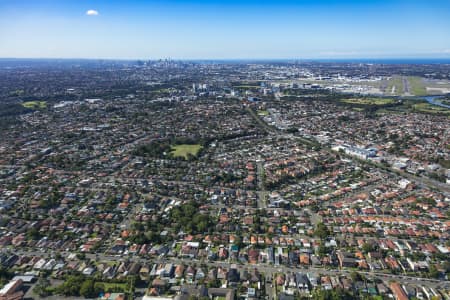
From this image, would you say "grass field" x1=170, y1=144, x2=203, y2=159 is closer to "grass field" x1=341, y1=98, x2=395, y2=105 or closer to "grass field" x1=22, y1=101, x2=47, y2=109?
"grass field" x1=22, y1=101, x2=47, y2=109

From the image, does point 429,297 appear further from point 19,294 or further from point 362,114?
point 362,114

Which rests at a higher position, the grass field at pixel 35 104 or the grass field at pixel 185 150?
the grass field at pixel 35 104

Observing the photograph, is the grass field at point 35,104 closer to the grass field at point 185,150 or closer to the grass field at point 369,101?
the grass field at point 185,150

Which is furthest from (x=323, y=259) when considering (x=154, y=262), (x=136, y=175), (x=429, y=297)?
(x=136, y=175)

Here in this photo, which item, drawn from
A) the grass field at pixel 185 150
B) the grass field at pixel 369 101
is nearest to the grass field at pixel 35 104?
the grass field at pixel 185 150

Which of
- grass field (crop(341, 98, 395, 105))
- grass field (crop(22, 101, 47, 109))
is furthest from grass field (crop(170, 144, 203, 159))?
grass field (crop(341, 98, 395, 105))

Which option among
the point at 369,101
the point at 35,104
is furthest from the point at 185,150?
the point at 369,101

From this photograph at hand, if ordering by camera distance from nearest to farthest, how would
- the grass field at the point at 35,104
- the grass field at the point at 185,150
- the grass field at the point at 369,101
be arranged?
the grass field at the point at 185,150, the grass field at the point at 35,104, the grass field at the point at 369,101

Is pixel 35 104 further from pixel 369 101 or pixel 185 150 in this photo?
pixel 369 101

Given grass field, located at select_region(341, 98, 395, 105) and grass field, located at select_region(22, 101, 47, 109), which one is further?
grass field, located at select_region(341, 98, 395, 105)
